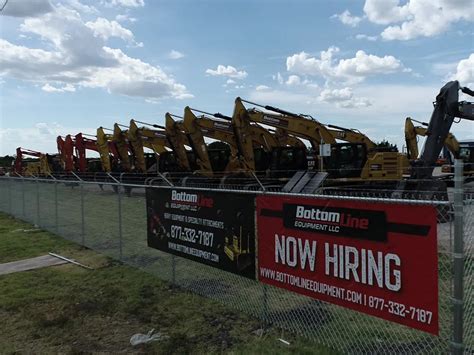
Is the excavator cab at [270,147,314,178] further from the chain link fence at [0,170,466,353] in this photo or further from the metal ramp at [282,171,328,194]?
the chain link fence at [0,170,466,353]

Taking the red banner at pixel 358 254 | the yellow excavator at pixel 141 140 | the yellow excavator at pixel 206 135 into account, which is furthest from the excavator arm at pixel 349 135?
the red banner at pixel 358 254

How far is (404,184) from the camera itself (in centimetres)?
1545

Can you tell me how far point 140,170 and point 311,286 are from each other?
26.3m

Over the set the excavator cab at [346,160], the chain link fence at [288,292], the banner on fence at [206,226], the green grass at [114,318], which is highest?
the excavator cab at [346,160]

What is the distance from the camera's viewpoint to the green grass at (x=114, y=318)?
5129 millimetres

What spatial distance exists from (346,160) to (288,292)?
48.5ft

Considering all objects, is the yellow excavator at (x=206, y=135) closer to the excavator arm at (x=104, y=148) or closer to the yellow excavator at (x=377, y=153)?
the yellow excavator at (x=377, y=153)

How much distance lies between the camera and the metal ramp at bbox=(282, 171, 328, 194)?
1688 centimetres

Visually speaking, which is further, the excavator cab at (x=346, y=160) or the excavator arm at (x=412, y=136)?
the excavator arm at (x=412, y=136)

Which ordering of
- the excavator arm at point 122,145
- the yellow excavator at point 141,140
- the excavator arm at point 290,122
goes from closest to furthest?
the excavator arm at point 290,122, the yellow excavator at point 141,140, the excavator arm at point 122,145

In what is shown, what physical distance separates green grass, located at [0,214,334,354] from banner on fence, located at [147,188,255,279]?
2.12 ft

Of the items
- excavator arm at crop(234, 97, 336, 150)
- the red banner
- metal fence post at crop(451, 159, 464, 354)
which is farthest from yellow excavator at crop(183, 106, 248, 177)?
metal fence post at crop(451, 159, 464, 354)

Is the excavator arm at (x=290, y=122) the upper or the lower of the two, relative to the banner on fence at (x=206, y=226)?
upper

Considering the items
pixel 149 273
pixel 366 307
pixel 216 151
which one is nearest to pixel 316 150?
pixel 216 151
